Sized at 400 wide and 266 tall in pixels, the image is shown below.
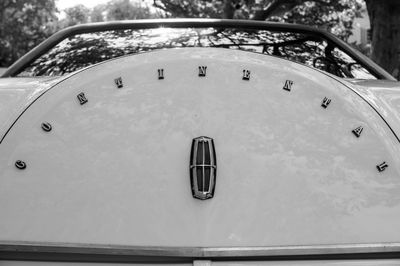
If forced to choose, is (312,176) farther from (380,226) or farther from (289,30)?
(289,30)

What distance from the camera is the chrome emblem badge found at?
5.03 ft

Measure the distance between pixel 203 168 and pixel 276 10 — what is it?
608 inches

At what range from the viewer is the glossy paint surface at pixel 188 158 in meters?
1.51

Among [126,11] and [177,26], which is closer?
[177,26]

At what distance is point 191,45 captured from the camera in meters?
2.61

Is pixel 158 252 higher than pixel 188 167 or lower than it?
lower

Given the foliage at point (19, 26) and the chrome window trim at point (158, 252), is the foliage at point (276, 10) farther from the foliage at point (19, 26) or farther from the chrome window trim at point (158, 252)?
the foliage at point (19, 26)

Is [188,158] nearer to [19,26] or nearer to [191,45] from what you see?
[191,45]

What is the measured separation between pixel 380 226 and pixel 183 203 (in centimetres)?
61

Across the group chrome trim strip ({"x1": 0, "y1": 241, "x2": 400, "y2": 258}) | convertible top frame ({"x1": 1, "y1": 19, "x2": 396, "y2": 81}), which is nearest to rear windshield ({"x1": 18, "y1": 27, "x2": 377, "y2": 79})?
convertible top frame ({"x1": 1, "y1": 19, "x2": 396, "y2": 81})

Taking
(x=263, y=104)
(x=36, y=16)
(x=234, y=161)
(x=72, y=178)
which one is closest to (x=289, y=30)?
(x=263, y=104)

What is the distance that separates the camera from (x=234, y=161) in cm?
159

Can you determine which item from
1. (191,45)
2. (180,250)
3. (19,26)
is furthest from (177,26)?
(19,26)

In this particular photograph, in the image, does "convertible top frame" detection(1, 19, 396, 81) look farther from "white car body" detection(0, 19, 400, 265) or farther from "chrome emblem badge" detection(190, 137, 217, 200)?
"chrome emblem badge" detection(190, 137, 217, 200)
